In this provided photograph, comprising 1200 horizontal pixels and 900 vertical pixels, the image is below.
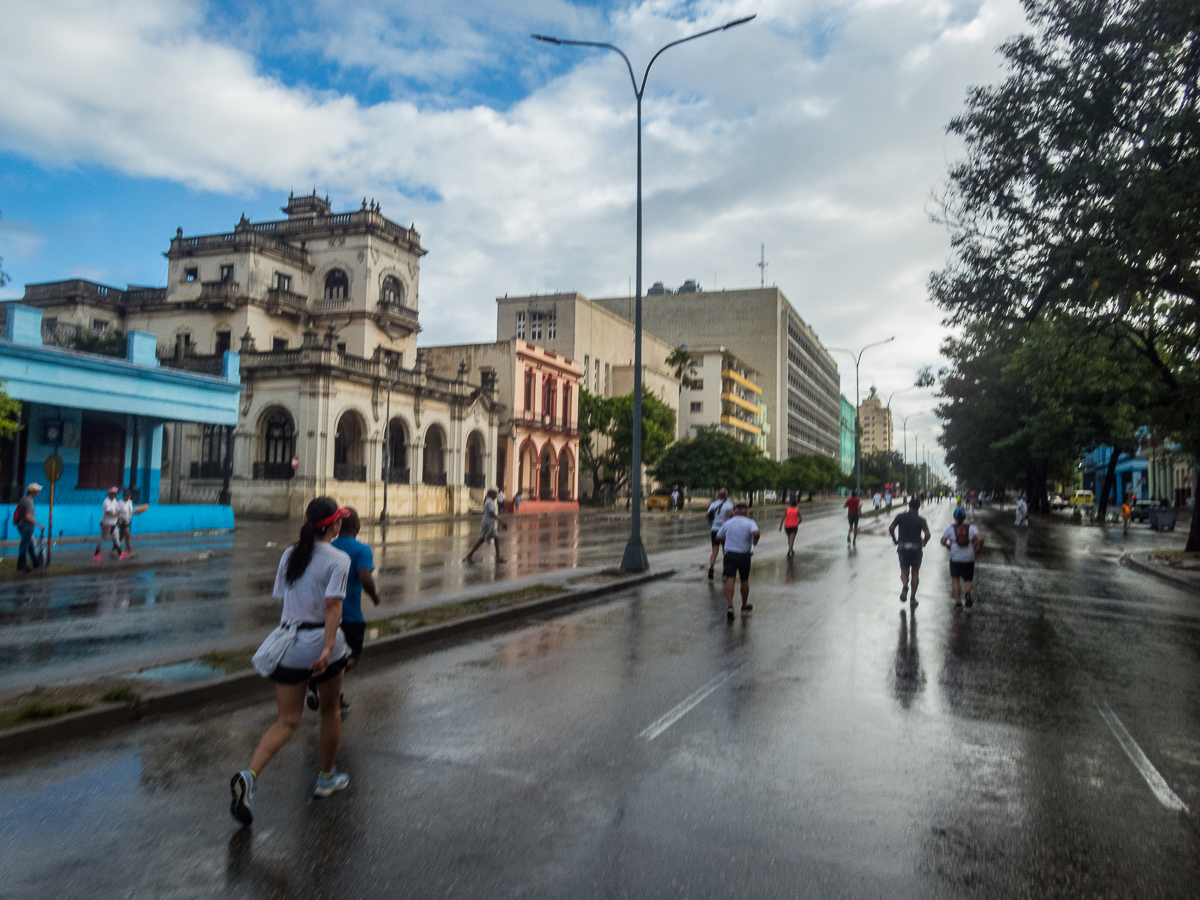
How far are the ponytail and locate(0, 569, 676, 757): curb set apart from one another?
8.27ft

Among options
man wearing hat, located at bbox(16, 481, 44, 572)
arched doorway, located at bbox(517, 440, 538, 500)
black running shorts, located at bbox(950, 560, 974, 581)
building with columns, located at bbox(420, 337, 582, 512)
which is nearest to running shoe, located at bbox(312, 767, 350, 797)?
black running shorts, located at bbox(950, 560, 974, 581)

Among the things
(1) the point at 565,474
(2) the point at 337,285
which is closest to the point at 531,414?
(1) the point at 565,474

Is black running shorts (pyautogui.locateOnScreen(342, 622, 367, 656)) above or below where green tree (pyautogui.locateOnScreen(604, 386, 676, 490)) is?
below

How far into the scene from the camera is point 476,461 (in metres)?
51.2

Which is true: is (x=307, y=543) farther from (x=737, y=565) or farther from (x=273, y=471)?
(x=273, y=471)

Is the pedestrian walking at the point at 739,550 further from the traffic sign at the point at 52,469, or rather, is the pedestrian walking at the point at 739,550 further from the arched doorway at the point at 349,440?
the arched doorway at the point at 349,440

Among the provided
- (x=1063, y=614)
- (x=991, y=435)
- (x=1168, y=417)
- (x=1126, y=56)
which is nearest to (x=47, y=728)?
(x=1063, y=614)

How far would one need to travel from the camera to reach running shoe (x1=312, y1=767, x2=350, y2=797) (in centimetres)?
474

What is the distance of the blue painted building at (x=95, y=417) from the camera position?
23062 mm

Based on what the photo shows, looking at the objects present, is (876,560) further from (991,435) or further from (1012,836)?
(991,435)

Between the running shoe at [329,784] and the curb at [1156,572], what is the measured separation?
1694cm

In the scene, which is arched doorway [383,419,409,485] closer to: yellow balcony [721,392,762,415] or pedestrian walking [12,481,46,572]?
pedestrian walking [12,481,46,572]

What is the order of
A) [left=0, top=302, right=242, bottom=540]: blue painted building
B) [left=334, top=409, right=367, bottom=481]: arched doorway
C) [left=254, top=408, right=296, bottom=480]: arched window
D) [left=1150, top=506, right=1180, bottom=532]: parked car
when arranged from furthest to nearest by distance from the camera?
[left=334, top=409, right=367, bottom=481]: arched doorway < [left=254, top=408, right=296, bottom=480]: arched window < [left=1150, top=506, right=1180, bottom=532]: parked car < [left=0, top=302, right=242, bottom=540]: blue painted building

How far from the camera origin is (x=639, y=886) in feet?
12.1
